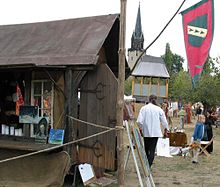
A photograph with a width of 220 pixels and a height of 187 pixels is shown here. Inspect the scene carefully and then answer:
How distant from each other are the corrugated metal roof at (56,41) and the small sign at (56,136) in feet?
4.26

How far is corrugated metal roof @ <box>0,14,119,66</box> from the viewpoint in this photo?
706cm

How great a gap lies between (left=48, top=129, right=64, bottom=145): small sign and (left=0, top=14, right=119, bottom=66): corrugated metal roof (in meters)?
1.30

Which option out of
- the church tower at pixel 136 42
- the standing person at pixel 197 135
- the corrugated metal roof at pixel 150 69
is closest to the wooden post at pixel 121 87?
the standing person at pixel 197 135

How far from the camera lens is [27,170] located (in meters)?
7.18

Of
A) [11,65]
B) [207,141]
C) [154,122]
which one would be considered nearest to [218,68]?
[207,141]

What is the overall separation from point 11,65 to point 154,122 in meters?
→ 3.23

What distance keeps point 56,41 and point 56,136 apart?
83.3 inches

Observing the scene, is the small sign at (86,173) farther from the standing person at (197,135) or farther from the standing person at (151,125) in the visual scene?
the standing person at (197,135)

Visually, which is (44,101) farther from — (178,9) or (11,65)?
(178,9)

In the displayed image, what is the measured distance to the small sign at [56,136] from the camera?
7.00 metres

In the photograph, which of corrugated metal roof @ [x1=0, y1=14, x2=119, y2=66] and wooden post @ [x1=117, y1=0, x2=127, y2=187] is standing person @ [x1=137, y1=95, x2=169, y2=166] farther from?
wooden post @ [x1=117, y1=0, x2=127, y2=187]

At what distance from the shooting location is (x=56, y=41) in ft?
25.8

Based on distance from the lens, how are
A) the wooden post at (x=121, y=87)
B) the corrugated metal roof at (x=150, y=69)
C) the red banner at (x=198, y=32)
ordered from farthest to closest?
1. the corrugated metal roof at (x=150, y=69)
2. the red banner at (x=198, y=32)
3. the wooden post at (x=121, y=87)

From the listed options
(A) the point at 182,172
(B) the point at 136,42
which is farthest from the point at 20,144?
(B) the point at 136,42
